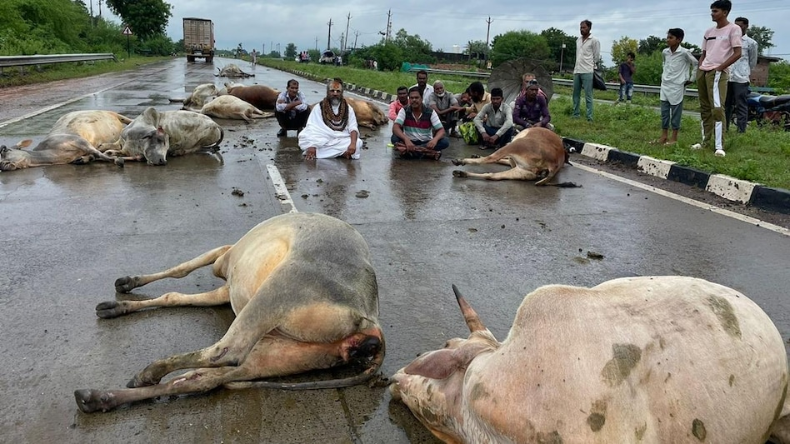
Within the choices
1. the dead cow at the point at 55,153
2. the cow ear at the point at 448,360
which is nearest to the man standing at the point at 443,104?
the dead cow at the point at 55,153

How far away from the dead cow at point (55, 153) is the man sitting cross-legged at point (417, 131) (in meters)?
4.14

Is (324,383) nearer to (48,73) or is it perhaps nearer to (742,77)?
(742,77)

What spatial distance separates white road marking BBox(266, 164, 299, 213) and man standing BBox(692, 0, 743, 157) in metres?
6.13

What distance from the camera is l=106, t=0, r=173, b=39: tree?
66188 millimetres

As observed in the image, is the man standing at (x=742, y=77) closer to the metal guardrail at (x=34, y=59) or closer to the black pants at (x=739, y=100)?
the black pants at (x=739, y=100)

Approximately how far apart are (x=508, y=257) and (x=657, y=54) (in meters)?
41.1

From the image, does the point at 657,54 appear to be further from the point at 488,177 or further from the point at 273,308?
the point at 273,308

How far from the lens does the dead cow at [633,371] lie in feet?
6.25

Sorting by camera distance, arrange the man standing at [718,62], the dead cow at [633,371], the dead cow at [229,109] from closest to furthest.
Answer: the dead cow at [633,371] < the man standing at [718,62] < the dead cow at [229,109]

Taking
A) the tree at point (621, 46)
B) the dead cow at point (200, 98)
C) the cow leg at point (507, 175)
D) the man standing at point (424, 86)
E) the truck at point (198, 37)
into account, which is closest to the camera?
the cow leg at point (507, 175)

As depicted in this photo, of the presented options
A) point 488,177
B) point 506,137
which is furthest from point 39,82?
point 488,177

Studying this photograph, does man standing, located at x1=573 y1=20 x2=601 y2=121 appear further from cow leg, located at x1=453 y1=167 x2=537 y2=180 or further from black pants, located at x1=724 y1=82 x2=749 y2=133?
cow leg, located at x1=453 y1=167 x2=537 y2=180

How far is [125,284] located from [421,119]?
6.77 meters

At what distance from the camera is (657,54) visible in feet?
134
